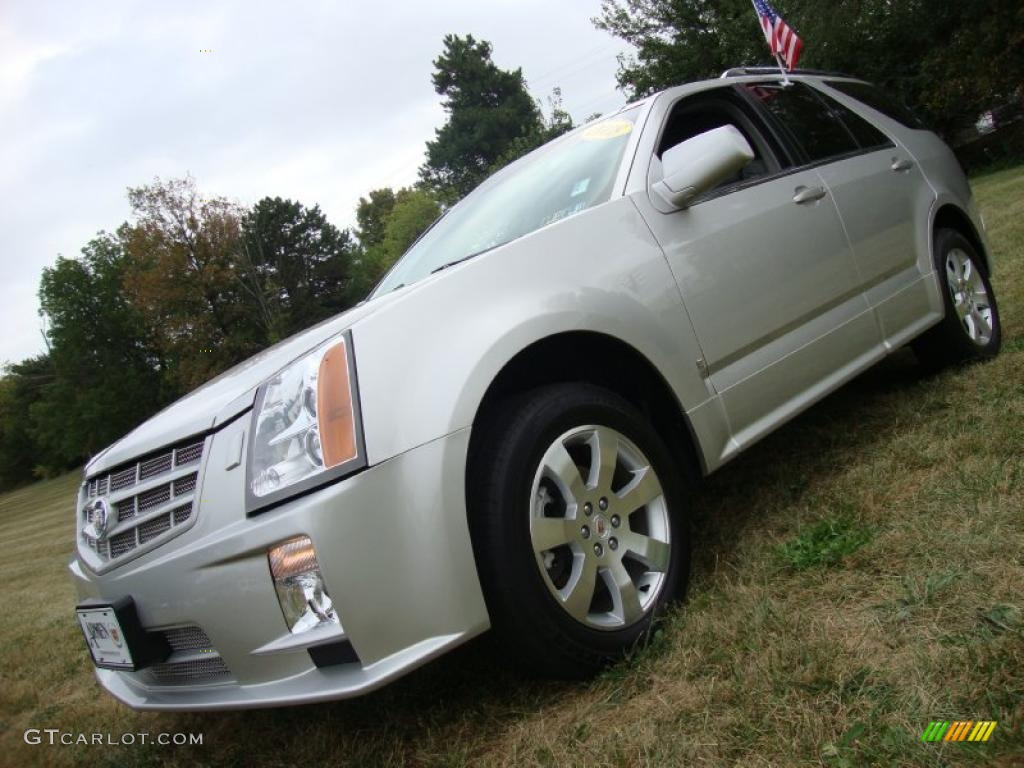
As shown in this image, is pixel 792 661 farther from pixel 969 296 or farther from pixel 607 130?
pixel 969 296

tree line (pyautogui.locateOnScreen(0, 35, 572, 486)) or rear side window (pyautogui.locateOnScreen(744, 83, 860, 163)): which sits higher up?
tree line (pyautogui.locateOnScreen(0, 35, 572, 486))

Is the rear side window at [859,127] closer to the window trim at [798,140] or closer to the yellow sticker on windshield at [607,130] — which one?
the window trim at [798,140]

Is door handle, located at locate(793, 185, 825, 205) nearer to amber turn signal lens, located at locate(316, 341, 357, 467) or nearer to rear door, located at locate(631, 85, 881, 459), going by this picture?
rear door, located at locate(631, 85, 881, 459)

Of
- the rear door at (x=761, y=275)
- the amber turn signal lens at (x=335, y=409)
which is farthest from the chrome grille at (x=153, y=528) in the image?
the rear door at (x=761, y=275)

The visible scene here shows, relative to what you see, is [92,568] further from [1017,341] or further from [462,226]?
[1017,341]

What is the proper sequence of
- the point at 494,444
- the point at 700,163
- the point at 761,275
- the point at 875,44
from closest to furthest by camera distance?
the point at 494,444 → the point at 700,163 → the point at 761,275 → the point at 875,44

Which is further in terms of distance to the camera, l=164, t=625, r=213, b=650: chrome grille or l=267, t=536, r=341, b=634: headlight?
l=164, t=625, r=213, b=650: chrome grille

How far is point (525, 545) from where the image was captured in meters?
1.89

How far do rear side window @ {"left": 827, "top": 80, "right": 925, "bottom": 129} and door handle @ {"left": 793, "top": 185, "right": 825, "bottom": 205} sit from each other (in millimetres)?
1114

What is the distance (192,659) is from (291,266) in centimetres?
4257

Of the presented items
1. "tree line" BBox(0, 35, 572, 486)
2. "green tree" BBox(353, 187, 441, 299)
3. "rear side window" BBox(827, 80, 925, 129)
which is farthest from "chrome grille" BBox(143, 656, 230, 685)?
"green tree" BBox(353, 187, 441, 299)

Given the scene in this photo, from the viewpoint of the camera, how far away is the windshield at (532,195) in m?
2.76

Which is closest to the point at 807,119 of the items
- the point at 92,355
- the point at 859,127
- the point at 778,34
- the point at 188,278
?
the point at 859,127

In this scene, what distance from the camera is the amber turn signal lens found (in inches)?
70.4
